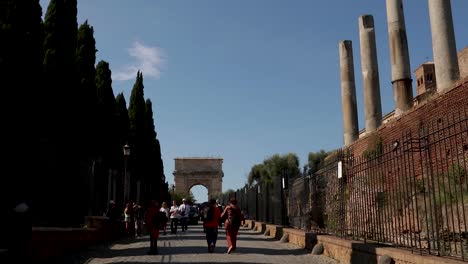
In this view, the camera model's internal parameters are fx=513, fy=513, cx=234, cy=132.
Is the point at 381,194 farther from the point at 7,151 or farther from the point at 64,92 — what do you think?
the point at 64,92

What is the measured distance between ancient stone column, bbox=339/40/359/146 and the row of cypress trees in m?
10.5

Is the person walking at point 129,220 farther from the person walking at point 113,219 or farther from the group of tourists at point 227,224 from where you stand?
the group of tourists at point 227,224

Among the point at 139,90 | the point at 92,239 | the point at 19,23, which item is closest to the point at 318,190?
the point at 92,239

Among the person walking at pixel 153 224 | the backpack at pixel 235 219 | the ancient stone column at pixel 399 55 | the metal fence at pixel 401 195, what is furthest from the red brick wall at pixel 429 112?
the person walking at pixel 153 224

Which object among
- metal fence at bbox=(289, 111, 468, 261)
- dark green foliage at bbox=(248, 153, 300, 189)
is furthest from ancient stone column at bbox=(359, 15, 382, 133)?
dark green foliage at bbox=(248, 153, 300, 189)

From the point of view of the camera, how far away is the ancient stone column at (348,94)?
22.2 meters

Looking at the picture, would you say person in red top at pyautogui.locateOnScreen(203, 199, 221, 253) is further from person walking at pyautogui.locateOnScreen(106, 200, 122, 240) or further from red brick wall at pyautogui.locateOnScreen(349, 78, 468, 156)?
person walking at pyautogui.locateOnScreen(106, 200, 122, 240)

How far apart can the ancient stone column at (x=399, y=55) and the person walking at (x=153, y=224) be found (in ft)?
31.6

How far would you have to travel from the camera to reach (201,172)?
248ft

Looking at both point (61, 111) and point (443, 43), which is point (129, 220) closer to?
point (61, 111)

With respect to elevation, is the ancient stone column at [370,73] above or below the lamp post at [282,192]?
above

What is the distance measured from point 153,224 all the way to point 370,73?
39.9ft

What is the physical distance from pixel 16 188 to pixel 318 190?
7.54m

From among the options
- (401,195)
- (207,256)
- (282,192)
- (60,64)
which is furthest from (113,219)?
(401,195)
